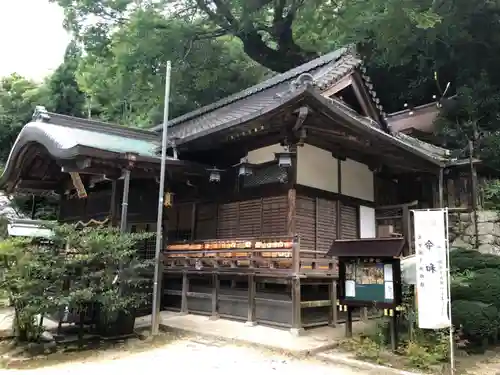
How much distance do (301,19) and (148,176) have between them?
14.0 metres

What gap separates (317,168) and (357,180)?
1.98 meters

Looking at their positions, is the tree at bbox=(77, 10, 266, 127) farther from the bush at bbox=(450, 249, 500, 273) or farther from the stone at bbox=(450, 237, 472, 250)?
the bush at bbox=(450, 249, 500, 273)

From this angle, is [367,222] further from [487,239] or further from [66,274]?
[66,274]

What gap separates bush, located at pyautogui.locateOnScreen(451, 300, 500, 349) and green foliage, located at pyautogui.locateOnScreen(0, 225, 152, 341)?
6144 mm

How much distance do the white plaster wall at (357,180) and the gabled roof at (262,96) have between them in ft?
6.02

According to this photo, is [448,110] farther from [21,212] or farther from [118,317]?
[21,212]

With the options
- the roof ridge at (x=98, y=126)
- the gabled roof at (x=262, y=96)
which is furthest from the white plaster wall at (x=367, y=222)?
the roof ridge at (x=98, y=126)

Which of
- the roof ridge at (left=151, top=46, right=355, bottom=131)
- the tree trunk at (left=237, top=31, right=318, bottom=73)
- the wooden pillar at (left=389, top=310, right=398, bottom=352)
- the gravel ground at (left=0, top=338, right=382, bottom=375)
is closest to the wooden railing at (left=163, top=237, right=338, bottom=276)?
the gravel ground at (left=0, top=338, right=382, bottom=375)

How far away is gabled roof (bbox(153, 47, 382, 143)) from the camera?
1120 cm

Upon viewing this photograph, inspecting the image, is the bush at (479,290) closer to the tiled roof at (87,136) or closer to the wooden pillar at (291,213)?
the wooden pillar at (291,213)

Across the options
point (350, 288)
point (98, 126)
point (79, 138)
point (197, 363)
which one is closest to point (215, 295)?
point (197, 363)

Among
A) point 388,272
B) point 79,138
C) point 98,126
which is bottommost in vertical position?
point 388,272

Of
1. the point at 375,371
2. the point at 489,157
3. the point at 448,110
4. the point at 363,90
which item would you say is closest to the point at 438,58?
the point at 448,110

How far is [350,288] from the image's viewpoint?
26.7 feet
